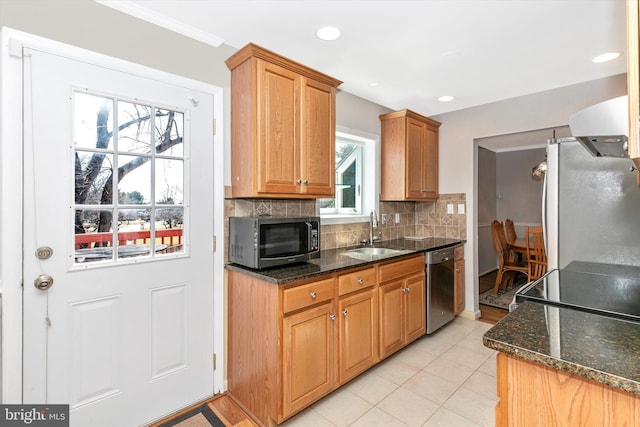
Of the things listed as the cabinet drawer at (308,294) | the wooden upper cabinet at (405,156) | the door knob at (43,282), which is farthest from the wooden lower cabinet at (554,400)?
the wooden upper cabinet at (405,156)

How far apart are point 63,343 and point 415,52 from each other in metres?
2.82

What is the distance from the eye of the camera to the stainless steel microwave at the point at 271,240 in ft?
6.31

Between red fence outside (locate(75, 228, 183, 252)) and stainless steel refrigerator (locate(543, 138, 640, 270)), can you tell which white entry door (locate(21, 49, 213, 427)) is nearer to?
red fence outside (locate(75, 228, 183, 252))

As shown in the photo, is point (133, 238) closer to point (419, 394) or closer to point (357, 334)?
point (357, 334)

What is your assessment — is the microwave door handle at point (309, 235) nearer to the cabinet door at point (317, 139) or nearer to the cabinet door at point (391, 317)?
the cabinet door at point (317, 139)

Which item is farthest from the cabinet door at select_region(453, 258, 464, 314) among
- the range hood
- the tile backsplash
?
the range hood

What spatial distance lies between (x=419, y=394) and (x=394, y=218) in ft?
6.46

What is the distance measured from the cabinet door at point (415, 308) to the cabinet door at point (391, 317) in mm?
85

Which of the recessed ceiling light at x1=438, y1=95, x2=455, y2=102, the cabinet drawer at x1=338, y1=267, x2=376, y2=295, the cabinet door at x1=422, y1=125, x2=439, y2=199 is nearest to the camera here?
the cabinet drawer at x1=338, y1=267, x2=376, y2=295

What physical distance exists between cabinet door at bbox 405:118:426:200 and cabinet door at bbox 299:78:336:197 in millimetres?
1263

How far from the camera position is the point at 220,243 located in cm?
213

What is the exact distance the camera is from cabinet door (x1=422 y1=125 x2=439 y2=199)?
3.59 m

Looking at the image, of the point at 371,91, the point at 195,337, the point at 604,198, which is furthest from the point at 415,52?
the point at 195,337

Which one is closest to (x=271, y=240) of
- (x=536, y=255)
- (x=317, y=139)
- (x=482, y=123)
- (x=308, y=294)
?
(x=308, y=294)
